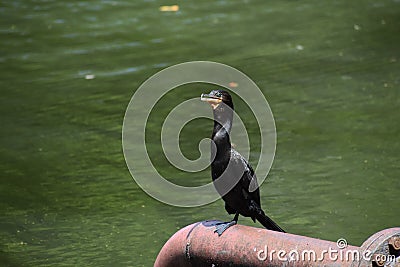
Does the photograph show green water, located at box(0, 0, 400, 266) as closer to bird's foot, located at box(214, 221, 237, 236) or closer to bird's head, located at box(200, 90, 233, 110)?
bird's head, located at box(200, 90, 233, 110)

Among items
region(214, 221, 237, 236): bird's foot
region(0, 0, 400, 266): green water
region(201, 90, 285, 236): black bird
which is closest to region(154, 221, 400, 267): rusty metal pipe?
region(214, 221, 237, 236): bird's foot

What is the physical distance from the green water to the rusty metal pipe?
1.53 meters

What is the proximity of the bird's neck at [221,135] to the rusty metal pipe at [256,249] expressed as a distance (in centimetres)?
53

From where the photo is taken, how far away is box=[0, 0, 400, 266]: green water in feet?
15.3

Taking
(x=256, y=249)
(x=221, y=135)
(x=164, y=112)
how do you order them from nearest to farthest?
(x=256, y=249) → (x=221, y=135) → (x=164, y=112)

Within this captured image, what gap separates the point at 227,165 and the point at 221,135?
0.12 meters

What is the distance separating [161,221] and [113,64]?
9.84 feet

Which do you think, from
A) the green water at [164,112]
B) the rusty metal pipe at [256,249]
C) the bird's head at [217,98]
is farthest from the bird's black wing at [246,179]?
the green water at [164,112]

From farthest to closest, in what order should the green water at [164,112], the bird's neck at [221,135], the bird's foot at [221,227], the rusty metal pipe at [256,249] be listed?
the green water at [164,112] → the bird's neck at [221,135] → the bird's foot at [221,227] → the rusty metal pipe at [256,249]

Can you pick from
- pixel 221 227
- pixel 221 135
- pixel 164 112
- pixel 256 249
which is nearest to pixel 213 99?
pixel 221 135

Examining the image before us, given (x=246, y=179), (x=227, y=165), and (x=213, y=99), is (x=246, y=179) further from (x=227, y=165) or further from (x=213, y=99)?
(x=213, y=99)

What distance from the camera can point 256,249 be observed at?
2498 mm

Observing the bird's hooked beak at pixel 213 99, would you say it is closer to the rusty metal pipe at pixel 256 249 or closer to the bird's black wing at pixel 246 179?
the bird's black wing at pixel 246 179

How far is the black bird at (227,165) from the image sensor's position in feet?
10.7
